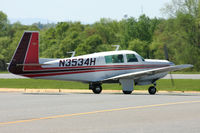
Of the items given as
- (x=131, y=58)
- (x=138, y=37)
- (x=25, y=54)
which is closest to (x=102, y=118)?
(x=25, y=54)

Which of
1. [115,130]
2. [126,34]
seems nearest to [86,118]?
[115,130]

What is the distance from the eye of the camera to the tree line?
264 ft

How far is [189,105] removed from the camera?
657 inches

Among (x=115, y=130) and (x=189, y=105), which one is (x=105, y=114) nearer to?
(x=115, y=130)

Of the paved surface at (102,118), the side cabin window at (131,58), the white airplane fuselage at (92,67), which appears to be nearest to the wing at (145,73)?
the white airplane fuselage at (92,67)

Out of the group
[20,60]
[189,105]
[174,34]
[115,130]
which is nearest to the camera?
[115,130]

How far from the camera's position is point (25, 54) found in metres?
24.7

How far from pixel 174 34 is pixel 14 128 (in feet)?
237

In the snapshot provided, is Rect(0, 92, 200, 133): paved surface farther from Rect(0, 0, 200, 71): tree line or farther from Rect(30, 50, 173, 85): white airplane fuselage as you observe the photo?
Rect(0, 0, 200, 71): tree line

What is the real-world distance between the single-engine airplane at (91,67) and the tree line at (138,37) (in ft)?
121

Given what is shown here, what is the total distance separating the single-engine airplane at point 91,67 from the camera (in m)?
24.7

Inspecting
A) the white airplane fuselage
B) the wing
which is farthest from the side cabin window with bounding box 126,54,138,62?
the wing

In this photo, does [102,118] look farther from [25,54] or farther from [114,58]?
[114,58]

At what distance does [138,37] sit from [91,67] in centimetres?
7606
